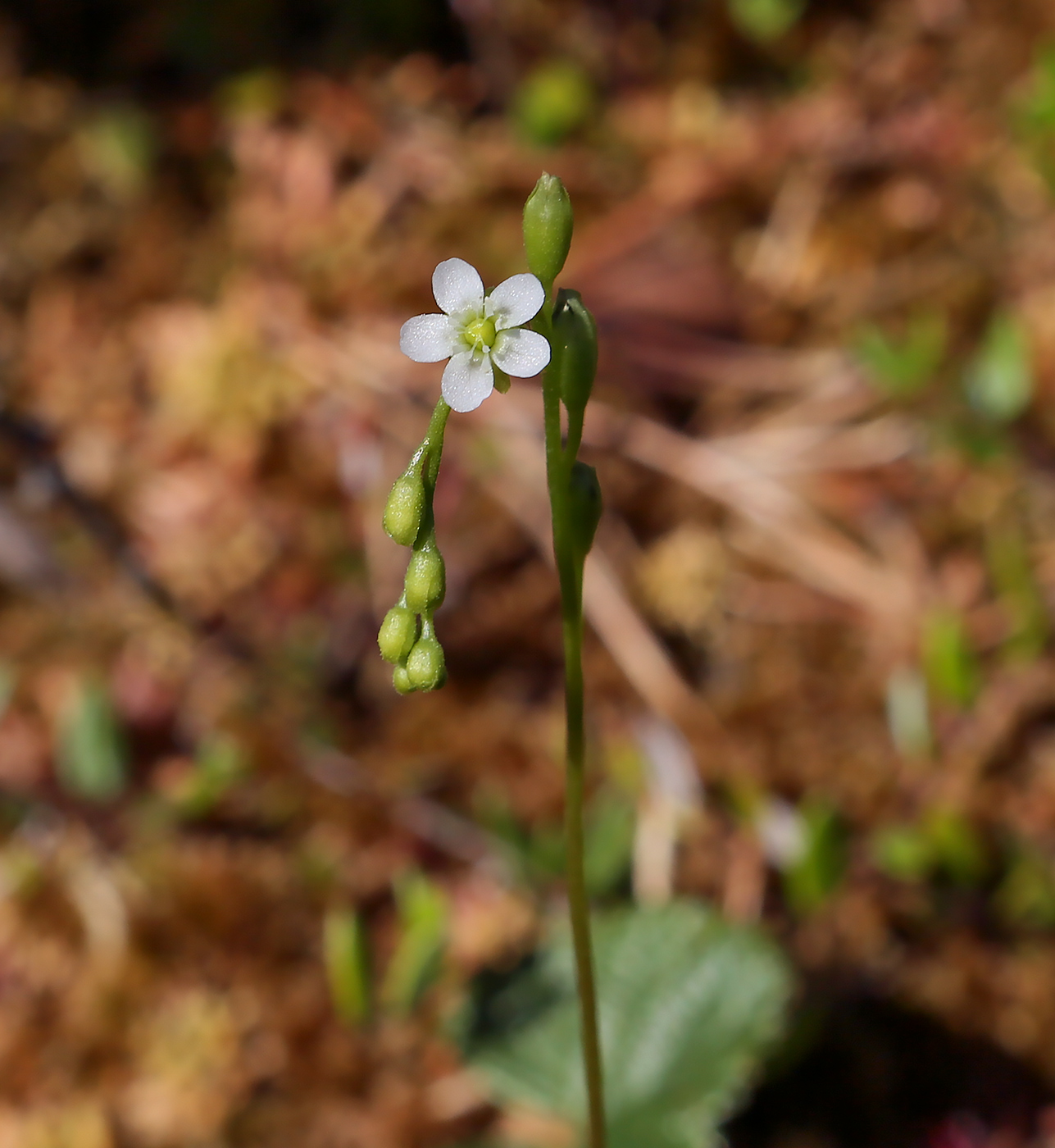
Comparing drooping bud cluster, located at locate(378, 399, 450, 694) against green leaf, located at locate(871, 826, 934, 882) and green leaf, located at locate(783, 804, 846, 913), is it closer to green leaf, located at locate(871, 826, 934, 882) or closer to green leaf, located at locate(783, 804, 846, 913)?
green leaf, located at locate(783, 804, 846, 913)

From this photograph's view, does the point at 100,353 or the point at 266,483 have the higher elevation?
the point at 100,353

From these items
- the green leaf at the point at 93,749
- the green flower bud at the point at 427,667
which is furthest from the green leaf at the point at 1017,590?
the green leaf at the point at 93,749

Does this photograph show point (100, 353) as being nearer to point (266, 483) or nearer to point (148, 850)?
point (266, 483)

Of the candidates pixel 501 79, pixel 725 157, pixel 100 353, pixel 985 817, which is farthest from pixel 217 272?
pixel 985 817

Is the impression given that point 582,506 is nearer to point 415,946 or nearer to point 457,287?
point 457,287

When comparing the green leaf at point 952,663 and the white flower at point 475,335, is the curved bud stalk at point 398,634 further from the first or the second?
the green leaf at point 952,663

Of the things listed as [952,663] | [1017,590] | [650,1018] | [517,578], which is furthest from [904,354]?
[650,1018]
